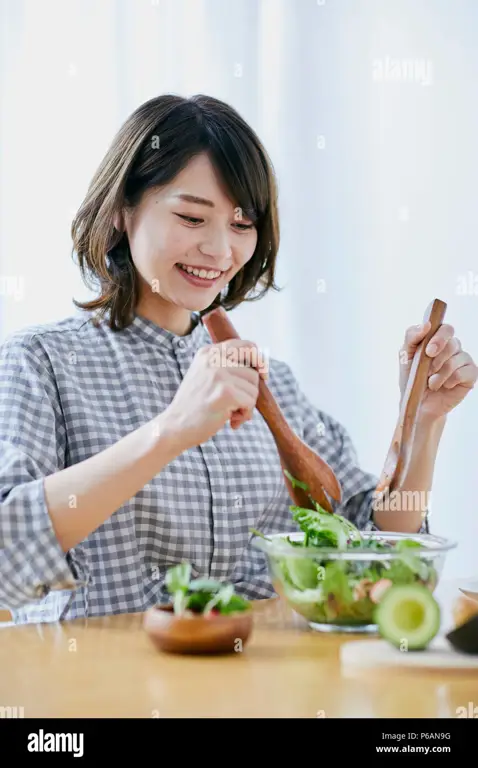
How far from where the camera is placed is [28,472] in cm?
121

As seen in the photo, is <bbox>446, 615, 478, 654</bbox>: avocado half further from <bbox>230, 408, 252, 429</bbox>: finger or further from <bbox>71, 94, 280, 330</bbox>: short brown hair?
<bbox>71, 94, 280, 330</bbox>: short brown hair

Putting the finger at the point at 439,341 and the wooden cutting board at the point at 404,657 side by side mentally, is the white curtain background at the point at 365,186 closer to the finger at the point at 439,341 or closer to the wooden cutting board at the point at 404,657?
the finger at the point at 439,341

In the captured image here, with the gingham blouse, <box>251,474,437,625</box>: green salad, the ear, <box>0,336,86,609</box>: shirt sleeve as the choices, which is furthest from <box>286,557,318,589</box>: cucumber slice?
the ear

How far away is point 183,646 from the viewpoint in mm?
928

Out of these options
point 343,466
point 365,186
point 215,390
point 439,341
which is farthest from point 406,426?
point 365,186

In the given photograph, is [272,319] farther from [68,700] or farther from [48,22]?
[68,700]

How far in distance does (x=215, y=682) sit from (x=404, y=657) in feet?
0.64

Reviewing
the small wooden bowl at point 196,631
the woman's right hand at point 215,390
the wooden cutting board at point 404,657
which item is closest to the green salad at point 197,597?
the small wooden bowl at point 196,631

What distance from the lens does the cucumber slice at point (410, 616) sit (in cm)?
93

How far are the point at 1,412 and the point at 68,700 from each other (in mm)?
567

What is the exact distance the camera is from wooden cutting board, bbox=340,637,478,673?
0.90 meters

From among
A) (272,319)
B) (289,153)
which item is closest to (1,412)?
(272,319)

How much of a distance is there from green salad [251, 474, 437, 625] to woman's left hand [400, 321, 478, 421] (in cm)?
42
